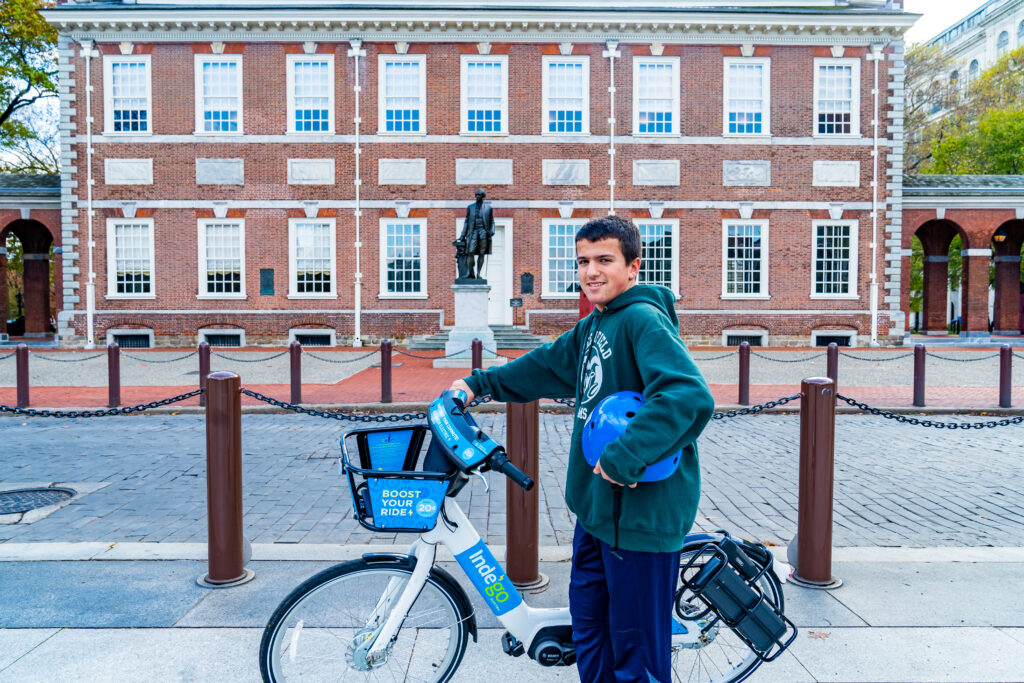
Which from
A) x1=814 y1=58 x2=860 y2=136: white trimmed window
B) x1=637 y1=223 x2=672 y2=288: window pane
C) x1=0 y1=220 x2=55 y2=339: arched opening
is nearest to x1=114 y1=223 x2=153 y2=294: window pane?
x1=0 y1=220 x2=55 y2=339: arched opening

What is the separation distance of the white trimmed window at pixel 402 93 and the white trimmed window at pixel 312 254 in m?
3.58

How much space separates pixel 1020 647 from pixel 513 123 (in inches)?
818

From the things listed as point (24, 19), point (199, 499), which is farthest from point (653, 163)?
point (24, 19)

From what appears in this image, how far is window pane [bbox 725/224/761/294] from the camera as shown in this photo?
74.4ft

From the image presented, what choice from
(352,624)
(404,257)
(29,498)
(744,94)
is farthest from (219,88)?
(352,624)

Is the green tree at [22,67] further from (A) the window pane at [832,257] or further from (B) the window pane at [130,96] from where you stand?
(A) the window pane at [832,257]

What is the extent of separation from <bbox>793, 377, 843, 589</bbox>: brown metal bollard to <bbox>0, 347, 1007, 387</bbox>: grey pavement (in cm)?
838

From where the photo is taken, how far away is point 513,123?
22250 mm

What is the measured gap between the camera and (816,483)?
12.8 ft

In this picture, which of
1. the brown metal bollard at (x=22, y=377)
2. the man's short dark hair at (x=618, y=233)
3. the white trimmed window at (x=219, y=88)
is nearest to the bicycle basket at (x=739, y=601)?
the man's short dark hair at (x=618, y=233)

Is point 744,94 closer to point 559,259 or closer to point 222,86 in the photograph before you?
point 559,259

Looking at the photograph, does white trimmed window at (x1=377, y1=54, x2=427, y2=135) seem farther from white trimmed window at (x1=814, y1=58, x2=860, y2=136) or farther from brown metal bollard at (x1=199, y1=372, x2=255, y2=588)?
brown metal bollard at (x1=199, y1=372, x2=255, y2=588)

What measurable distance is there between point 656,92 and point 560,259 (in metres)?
5.99

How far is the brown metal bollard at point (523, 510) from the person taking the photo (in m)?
3.92
